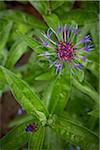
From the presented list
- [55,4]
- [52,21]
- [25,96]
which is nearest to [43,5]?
[55,4]

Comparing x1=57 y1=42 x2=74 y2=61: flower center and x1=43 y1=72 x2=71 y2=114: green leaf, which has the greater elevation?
x1=57 y1=42 x2=74 y2=61: flower center

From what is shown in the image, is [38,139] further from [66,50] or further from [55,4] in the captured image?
[55,4]

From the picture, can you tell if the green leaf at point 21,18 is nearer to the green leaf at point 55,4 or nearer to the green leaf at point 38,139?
the green leaf at point 55,4

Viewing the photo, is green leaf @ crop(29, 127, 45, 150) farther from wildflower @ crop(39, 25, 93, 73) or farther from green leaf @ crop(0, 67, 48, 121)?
wildflower @ crop(39, 25, 93, 73)

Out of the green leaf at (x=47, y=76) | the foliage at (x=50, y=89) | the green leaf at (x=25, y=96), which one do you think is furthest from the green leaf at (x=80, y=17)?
the green leaf at (x=25, y=96)

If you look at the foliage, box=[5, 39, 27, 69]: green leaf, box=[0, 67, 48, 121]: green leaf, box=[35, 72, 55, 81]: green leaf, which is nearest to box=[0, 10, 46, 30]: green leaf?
the foliage

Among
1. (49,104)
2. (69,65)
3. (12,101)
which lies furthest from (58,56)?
(12,101)

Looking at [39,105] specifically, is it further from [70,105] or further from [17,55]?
[70,105]
